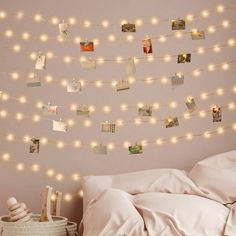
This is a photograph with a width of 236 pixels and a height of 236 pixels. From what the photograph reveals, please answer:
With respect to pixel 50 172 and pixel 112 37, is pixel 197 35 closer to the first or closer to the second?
pixel 112 37

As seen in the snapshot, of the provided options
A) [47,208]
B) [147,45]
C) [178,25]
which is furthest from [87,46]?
[47,208]

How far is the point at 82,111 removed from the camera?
10.3 ft

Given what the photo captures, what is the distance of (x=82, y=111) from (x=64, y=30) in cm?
54

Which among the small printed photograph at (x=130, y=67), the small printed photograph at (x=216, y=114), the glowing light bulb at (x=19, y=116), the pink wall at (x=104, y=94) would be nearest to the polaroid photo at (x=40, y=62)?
the pink wall at (x=104, y=94)

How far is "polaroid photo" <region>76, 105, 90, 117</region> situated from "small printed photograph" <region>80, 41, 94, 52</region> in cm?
37

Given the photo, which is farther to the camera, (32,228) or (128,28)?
(128,28)

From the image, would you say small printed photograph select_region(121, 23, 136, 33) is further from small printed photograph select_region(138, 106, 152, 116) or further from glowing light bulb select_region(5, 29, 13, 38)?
glowing light bulb select_region(5, 29, 13, 38)

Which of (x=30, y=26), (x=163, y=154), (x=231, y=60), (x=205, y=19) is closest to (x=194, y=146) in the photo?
(x=163, y=154)

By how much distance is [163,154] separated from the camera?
3180 mm

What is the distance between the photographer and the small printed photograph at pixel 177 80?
3193 mm

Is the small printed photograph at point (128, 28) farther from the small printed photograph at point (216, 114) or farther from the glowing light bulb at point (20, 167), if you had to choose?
the glowing light bulb at point (20, 167)

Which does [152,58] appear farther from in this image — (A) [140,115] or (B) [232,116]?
(B) [232,116]

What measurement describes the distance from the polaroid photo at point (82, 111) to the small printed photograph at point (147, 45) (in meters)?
0.54

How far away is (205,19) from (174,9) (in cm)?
22
